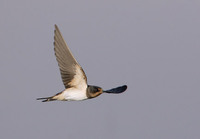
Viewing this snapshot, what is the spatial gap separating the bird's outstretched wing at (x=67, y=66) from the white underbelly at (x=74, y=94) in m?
0.12

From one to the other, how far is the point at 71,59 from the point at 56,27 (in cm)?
93

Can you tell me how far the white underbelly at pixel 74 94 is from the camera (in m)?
11.4

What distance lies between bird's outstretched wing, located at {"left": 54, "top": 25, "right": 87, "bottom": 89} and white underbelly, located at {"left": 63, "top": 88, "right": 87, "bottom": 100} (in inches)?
4.9

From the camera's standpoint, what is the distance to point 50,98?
11570 mm

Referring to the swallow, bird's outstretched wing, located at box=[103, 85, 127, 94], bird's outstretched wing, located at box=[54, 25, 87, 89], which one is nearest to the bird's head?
the swallow

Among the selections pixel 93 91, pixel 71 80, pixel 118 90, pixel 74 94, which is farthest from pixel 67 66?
pixel 118 90

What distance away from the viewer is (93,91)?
1162 cm

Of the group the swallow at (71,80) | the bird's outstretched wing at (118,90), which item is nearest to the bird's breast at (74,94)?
the swallow at (71,80)

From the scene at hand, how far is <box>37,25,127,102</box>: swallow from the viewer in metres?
10.9

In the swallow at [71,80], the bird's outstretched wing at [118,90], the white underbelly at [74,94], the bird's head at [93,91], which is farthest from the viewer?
the bird's outstretched wing at [118,90]

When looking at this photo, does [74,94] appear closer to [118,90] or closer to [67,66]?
[67,66]

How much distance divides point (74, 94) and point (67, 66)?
0.77 meters

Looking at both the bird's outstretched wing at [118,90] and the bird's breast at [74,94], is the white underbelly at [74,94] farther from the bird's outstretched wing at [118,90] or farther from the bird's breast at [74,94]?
the bird's outstretched wing at [118,90]

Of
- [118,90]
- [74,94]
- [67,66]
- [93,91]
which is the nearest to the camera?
[67,66]
